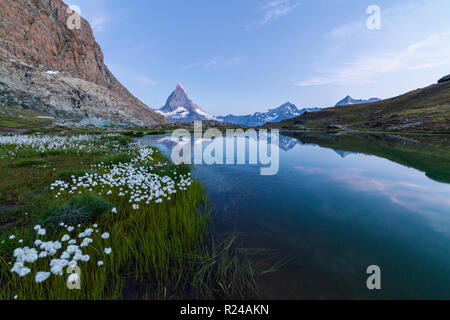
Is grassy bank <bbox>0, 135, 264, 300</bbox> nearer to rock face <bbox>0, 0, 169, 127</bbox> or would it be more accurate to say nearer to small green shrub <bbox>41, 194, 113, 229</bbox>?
small green shrub <bbox>41, 194, 113, 229</bbox>

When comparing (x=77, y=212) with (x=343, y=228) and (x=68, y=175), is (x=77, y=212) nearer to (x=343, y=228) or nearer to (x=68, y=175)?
(x=68, y=175)

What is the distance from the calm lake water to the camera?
4160 millimetres

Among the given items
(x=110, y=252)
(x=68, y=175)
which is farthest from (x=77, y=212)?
(x=68, y=175)

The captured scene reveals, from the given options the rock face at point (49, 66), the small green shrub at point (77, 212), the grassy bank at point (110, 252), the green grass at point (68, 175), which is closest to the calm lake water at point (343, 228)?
the grassy bank at point (110, 252)

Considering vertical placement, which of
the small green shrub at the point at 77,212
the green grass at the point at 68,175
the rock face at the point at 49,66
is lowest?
the small green shrub at the point at 77,212

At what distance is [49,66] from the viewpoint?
127500mm

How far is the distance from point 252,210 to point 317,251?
3216mm

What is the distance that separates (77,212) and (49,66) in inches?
7407

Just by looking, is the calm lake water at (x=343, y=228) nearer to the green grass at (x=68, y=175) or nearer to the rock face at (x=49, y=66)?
the green grass at (x=68, y=175)

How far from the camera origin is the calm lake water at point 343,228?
4.16 metres

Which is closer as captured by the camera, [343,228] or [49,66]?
[343,228]

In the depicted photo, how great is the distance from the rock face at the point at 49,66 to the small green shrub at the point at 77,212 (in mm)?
119490

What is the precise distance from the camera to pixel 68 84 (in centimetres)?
12069
